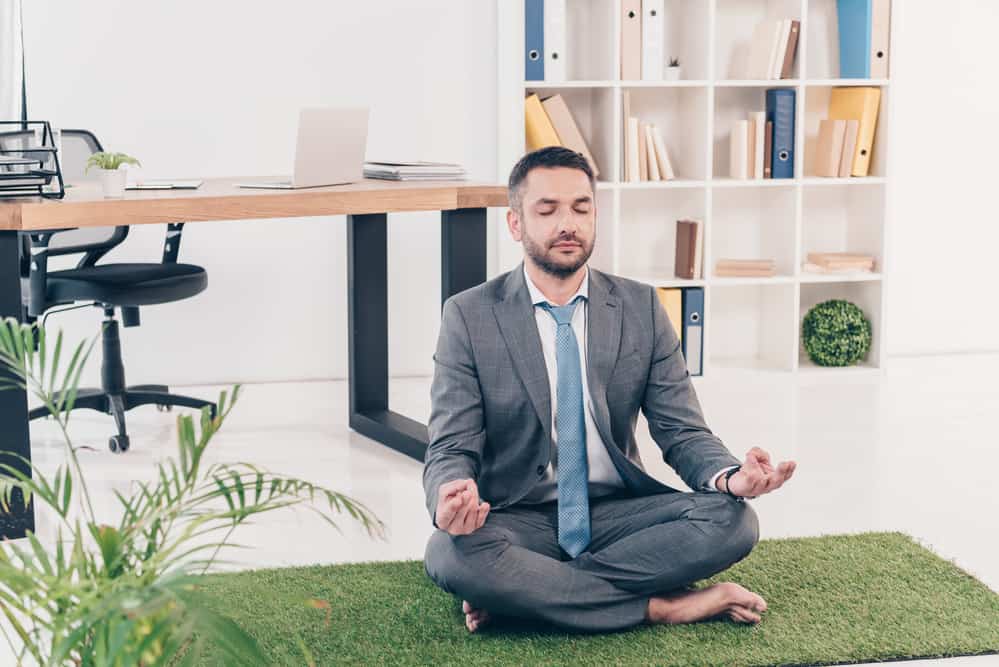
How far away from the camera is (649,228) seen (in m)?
5.34

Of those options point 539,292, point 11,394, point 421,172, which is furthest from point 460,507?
point 421,172

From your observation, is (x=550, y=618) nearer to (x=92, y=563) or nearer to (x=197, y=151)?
(x=92, y=563)

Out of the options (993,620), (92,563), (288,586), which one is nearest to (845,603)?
(993,620)

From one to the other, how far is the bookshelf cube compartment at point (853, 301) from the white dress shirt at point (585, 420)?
2709 millimetres

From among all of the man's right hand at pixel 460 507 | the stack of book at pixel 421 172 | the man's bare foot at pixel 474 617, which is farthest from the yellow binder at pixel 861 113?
the man's right hand at pixel 460 507

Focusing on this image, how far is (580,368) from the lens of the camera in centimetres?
264

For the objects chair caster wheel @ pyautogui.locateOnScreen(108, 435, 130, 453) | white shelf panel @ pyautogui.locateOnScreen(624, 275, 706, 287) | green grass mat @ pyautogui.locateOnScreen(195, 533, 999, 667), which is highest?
white shelf panel @ pyautogui.locateOnScreen(624, 275, 706, 287)

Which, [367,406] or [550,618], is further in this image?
[367,406]

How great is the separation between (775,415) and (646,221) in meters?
1.17

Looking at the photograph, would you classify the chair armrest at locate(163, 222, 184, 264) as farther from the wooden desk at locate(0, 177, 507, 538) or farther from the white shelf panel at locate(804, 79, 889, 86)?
the white shelf panel at locate(804, 79, 889, 86)

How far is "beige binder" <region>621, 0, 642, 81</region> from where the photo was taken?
4.84 metres

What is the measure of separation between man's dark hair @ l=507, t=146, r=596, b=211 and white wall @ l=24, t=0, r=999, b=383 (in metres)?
2.36

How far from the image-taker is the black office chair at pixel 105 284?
12.9ft

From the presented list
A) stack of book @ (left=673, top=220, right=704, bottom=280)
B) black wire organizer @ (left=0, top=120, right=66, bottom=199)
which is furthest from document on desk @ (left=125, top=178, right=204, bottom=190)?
stack of book @ (left=673, top=220, right=704, bottom=280)
